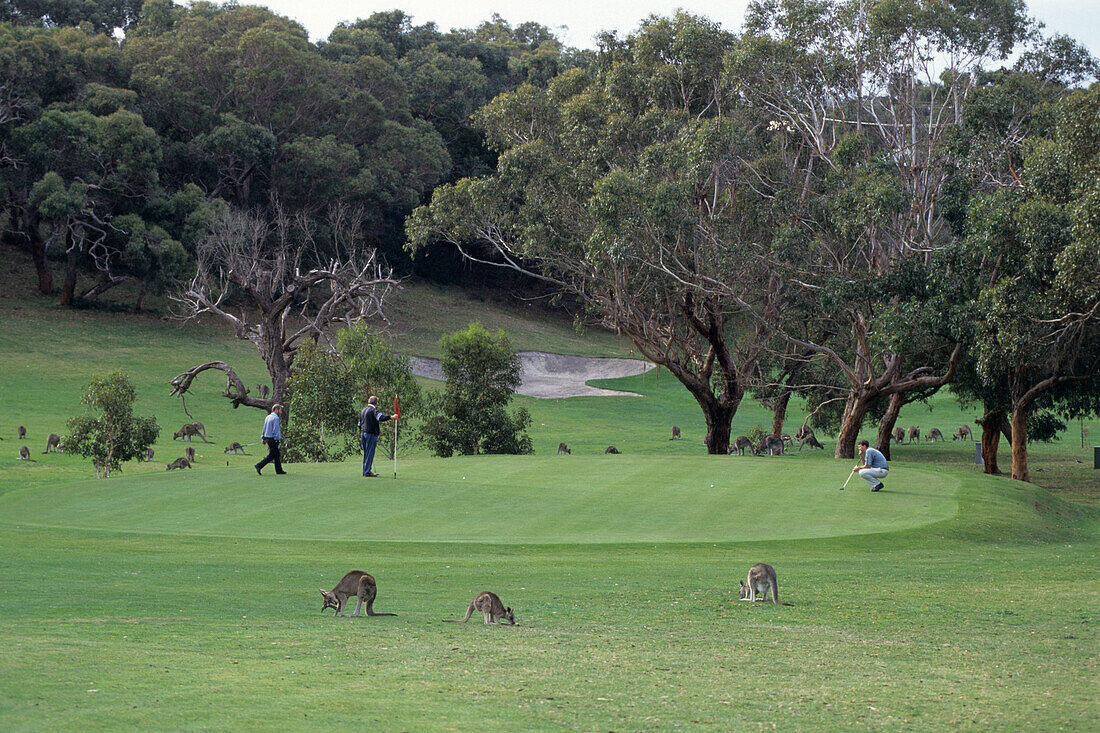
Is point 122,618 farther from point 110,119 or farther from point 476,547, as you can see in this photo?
point 110,119

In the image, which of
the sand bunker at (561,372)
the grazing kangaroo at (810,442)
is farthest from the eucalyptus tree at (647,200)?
the sand bunker at (561,372)

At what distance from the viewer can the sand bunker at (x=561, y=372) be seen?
68938 millimetres

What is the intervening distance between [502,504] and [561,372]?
5462 centimetres

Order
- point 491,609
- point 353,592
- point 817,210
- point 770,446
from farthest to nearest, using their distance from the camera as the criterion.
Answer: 1. point 770,446
2. point 817,210
3. point 353,592
4. point 491,609

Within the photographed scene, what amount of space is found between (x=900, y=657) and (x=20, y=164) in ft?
206

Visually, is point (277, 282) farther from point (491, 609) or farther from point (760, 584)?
point (491, 609)

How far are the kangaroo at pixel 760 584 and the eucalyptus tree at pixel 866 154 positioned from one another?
18455 mm

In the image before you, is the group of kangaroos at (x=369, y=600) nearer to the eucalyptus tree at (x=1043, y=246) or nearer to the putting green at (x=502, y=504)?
the putting green at (x=502, y=504)

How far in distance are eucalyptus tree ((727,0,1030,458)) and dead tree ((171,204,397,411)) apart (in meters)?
16.0

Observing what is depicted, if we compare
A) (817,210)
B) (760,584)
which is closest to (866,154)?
(817,210)

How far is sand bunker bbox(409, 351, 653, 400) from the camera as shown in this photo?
68938mm

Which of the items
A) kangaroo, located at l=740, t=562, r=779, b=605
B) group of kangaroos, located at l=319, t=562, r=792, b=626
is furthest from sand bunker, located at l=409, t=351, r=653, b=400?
group of kangaroos, located at l=319, t=562, r=792, b=626

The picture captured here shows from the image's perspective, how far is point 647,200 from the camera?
1300 inches

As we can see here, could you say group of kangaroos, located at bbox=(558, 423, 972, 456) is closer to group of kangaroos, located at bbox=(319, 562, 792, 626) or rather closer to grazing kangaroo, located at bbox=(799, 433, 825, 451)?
grazing kangaroo, located at bbox=(799, 433, 825, 451)
